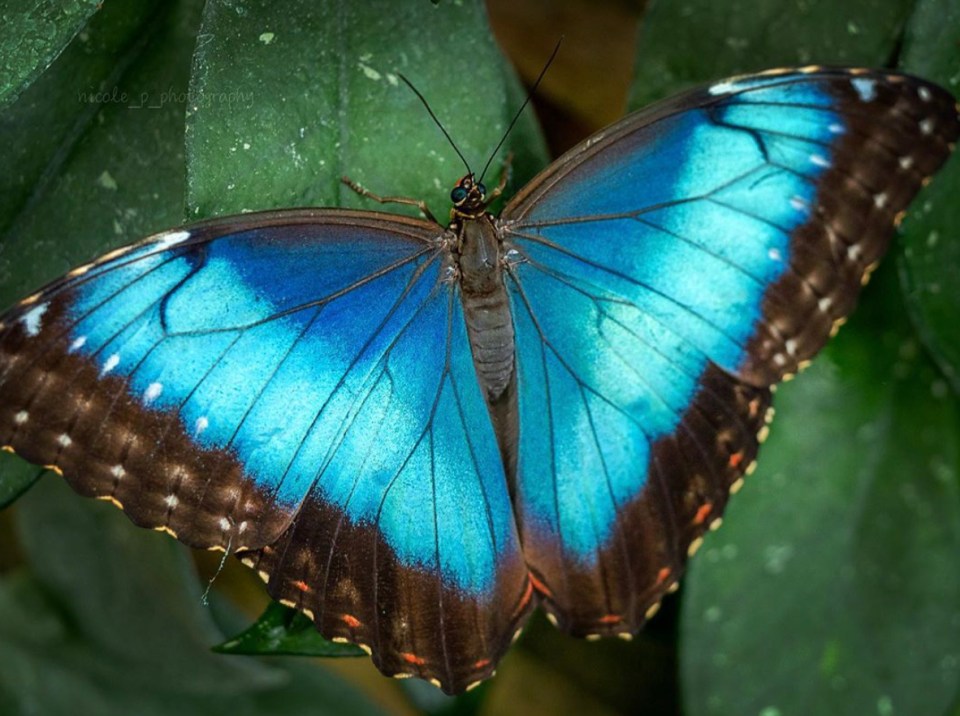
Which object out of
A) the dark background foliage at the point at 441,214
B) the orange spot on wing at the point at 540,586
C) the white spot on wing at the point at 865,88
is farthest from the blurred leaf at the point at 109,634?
the white spot on wing at the point at 865,88

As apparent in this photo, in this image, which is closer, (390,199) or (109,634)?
(390,199)

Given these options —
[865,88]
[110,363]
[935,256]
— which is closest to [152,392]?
[110,363]

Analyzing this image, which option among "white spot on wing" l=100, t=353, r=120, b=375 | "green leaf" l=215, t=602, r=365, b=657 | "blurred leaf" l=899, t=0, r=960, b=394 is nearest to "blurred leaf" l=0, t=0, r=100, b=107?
"white spot on wing" l=100, t=353, r=120, b=375

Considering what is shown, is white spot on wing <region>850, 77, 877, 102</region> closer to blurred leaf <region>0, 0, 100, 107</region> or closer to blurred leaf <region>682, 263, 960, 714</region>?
blurred leaf <region>682, 263, 960, 714</region>

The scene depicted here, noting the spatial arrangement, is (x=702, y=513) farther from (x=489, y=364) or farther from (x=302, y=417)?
(x=302, y=417)

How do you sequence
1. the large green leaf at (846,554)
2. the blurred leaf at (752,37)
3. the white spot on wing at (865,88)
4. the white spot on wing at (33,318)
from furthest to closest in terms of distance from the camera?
Answer: 1. the large green leaf at (846,554)
2. the blurred leaf at (752,37)
3. the white spot on wing at (865,88)
4. the white spot on wing at (33,318)

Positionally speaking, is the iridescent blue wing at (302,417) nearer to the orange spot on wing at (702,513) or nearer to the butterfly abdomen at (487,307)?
the butterfly abdomen at (487,307)

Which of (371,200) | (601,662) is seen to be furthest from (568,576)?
(601,662)
